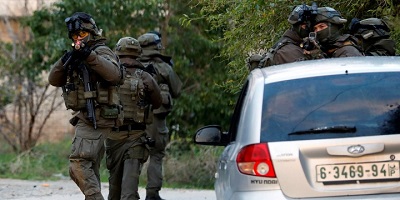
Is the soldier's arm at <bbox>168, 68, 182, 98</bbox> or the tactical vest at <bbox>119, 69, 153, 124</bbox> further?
the soldier's arm at <bbox>168, 68, 182, 98</bbox>

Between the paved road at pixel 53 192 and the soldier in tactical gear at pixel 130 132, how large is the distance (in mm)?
2034

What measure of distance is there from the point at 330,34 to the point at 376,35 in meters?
0.60

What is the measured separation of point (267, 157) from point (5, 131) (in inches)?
483

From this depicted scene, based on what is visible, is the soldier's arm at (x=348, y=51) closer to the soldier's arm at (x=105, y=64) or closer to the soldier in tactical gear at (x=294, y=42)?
the soldier in tactical gear at (x=294, y=42)

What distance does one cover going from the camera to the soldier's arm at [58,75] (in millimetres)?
8688

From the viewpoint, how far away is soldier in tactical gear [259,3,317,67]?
840 cm

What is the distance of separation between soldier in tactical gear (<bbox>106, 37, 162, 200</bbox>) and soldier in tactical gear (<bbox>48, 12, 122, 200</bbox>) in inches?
42.0

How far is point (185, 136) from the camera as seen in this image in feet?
52.1

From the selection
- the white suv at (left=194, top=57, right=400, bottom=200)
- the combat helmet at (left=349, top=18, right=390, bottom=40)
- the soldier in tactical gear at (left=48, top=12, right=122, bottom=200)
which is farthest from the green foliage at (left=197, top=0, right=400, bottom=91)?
the white suv at (left=194, top=57, right=400, bottom=200)

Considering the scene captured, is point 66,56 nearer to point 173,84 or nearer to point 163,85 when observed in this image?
point 163,85

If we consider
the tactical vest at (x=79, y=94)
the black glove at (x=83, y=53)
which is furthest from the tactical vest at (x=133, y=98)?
the black glove at (x=83, y=53)

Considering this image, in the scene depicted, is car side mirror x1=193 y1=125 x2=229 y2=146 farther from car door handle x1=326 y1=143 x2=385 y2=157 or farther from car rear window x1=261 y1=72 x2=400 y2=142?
car door handle x1=326 y1=143 x2=385 y2=157

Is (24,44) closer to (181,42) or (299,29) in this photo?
(181,42)

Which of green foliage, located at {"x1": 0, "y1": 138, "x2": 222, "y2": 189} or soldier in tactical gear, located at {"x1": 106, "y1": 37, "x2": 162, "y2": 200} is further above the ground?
soldier in tactical gear, located at {"x1": 106, "y1": 37, "x2": 162, "y2": 200}
